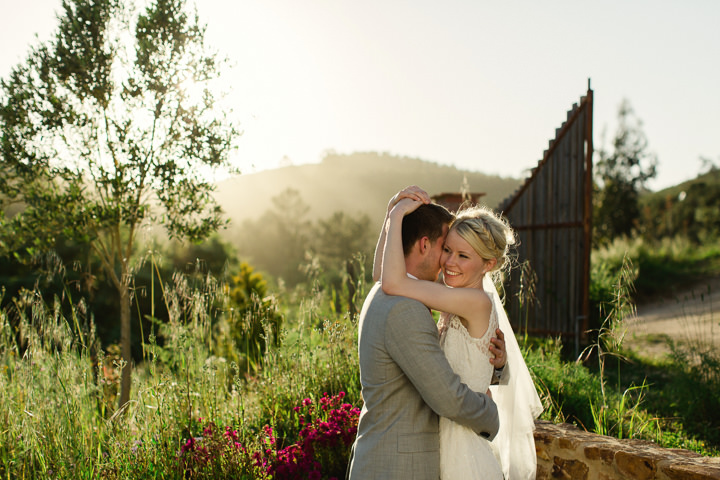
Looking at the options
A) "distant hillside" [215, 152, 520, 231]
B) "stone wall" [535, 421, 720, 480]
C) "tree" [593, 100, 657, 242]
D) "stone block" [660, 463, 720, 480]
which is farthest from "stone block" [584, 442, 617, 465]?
"distant hillside" [215, 152, 520, 231]

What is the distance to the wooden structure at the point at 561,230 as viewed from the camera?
7246mm

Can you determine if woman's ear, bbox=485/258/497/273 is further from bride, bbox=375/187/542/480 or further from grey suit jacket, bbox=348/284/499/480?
grey suit jacket, bbox=348/284/499/480

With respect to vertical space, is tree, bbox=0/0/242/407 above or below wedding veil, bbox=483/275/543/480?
above

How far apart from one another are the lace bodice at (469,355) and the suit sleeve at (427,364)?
208 mm

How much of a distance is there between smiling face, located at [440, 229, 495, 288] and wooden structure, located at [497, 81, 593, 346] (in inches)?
197

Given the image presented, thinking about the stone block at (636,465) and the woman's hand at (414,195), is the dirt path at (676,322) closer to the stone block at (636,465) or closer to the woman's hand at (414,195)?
the stone block at (636,465)

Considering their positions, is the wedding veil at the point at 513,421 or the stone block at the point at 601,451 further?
the stone block at the point at 601,451

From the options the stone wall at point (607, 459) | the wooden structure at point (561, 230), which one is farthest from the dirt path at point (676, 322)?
the stone wall at point (607, 459)

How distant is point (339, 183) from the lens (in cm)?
7950

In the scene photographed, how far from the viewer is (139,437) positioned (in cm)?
336

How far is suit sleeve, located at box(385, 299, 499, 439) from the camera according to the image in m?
1.82

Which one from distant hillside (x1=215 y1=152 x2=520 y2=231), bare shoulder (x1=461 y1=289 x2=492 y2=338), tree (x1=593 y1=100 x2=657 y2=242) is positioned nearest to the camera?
bare shoulder (x1=461 y1=289 x2=492 y2=338)

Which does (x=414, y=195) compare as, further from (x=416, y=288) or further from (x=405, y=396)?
(x=405, y=396)

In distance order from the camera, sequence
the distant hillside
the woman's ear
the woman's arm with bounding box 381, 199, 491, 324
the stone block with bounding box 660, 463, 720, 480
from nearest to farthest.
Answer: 1. the woman's arm with bounding box 381, 199, 491, 324
2. the woman's ear
3. the stone block with bounding box 660, 463, 720, 480
4. the distant hillside
